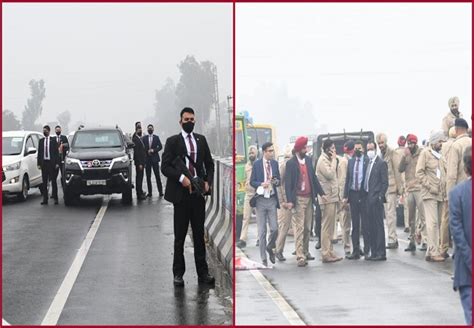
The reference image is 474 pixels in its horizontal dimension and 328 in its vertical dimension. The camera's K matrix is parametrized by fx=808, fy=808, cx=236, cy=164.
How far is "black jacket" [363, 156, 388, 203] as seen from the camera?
5.21m

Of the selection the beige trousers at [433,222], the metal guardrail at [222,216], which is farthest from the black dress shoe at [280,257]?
the metal guardrail at [222,216]

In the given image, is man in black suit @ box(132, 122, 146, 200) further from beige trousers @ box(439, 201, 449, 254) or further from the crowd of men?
beige trousers @ box(439, 201, 449, 254)

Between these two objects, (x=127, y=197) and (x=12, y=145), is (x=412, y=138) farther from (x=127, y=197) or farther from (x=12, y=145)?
(x=12, y=145)

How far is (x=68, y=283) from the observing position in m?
8.32

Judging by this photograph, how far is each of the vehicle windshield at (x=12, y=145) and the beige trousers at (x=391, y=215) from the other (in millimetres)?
14283

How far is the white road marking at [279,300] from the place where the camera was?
5.11 m

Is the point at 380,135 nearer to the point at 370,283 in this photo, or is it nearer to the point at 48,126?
the point at 370,283

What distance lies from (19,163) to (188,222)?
10785 millimetres

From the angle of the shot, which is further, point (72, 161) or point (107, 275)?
point (72, 161)

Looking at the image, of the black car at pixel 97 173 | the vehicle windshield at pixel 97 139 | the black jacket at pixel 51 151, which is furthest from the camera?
the vehicle windshield at pixel 97 139

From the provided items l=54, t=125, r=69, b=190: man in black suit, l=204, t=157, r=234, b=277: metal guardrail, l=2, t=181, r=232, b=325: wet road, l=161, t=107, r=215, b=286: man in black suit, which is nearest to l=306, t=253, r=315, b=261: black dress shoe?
l=2, t=181, r=232, b=325: wet road

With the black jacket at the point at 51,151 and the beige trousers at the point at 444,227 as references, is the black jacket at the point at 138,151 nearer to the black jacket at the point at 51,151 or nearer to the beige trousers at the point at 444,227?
the black jacket at the point at 51,151

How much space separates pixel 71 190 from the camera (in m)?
16.1

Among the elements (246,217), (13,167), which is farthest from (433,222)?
(13,167)
